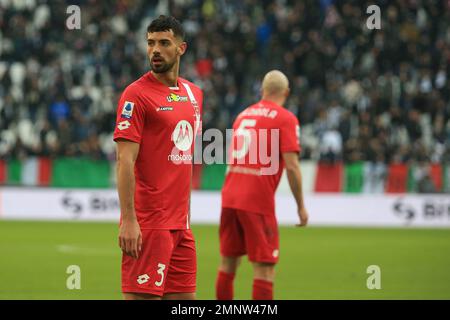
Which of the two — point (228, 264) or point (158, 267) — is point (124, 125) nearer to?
point (158, 267)

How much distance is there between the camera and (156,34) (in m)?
6.32

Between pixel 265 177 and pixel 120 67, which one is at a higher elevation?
pixel 120 67

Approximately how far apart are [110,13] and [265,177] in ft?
58.5

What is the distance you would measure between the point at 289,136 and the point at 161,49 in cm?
275

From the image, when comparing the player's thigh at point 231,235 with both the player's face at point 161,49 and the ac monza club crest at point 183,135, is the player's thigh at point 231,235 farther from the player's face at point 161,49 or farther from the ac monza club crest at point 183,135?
the player's face at point 161,49

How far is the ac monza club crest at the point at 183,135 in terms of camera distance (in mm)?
6395

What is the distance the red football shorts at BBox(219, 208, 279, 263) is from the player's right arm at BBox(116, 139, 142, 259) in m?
2.89

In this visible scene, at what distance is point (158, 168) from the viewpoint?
633 centimetres

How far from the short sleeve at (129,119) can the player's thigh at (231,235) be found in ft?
9.92

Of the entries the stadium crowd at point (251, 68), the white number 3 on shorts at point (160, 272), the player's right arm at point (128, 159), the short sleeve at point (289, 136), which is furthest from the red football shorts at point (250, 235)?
the stadium crowd at point (251, 68)

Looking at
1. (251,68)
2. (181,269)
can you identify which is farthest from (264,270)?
(251,68)

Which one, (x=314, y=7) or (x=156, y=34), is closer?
(x=156, y=34)

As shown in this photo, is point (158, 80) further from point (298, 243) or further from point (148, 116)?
point (298, 243)

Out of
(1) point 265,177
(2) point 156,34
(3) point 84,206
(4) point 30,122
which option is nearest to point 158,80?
(2) point 156,34
